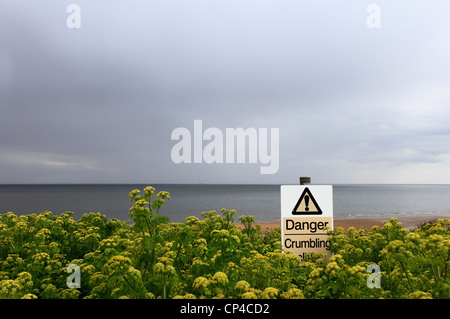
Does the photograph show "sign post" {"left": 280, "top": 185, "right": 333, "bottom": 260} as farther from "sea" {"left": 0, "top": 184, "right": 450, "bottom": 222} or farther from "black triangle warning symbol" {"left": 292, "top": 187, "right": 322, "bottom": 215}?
"sea" {"left": 0, "top": 184, "right": 450, "bottom": 222}

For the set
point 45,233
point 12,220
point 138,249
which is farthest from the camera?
point 12,220

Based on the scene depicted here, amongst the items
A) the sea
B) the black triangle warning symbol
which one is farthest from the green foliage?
the sea

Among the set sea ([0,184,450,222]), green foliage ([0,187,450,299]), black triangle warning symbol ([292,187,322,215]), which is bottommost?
sea ([0,184,450,222])

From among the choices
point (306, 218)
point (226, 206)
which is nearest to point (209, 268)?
point (306, 218)

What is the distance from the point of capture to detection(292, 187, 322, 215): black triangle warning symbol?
5840mm

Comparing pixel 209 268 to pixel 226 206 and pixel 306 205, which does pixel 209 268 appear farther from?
pixel 226 206

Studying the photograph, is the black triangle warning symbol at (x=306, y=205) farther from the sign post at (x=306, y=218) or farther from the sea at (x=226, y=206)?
the sea at (x=226, y=206)

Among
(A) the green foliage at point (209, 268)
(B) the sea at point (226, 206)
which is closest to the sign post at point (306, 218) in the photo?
(A) the green foliage at point (209, 268)

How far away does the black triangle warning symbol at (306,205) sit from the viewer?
584 centimetres
